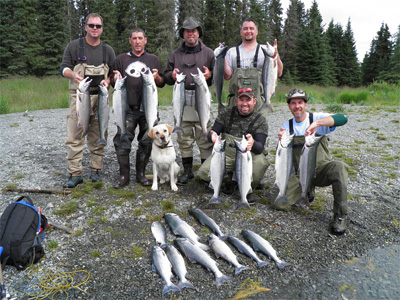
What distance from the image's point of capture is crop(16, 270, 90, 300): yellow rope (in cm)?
319

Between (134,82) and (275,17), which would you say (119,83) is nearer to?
(134,82)

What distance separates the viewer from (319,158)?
4707 mm

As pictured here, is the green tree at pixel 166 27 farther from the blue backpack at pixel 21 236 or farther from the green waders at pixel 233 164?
the blue backpack at pixel 21 236

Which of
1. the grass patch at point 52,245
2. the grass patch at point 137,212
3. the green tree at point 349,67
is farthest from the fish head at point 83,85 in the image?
the green tree at point 349,67

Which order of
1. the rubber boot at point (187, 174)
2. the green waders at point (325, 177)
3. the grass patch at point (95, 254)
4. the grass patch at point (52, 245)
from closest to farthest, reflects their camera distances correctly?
the grass patch at point (95, 254), the grass patch at point (52, 245), the green waders at point (325, 177), the rubber boot at point (187, 174)

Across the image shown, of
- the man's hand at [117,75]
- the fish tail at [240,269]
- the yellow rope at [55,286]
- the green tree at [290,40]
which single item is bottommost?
the yellow rope at [55,286]

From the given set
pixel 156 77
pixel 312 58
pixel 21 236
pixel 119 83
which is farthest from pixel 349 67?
pixel 21 236

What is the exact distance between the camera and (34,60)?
29.5m

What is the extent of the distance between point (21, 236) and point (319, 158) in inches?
168

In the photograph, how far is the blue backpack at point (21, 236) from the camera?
347 centimetres

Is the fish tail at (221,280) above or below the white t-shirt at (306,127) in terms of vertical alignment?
below

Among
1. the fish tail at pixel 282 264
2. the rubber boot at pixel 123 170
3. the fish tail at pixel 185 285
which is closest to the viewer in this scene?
the fish tail at pixel 185 285

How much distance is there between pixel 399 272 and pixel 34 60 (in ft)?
110

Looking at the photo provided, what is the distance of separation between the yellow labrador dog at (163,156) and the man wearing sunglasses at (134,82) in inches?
8.4
